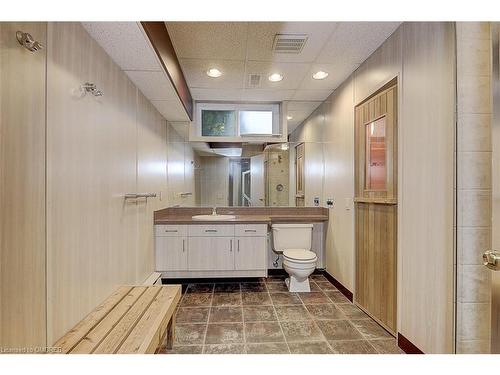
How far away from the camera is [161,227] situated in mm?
2979

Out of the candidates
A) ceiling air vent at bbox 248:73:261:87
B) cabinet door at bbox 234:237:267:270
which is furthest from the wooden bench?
ceiling air vent at bbox 248:73:261:87

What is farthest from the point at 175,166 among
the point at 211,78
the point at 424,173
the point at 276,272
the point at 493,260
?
the point at 493,260

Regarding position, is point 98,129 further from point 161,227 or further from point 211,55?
point 161,227

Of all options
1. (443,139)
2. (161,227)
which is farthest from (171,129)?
(443,139)

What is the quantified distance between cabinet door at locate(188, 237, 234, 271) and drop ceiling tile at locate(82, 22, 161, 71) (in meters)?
1.89

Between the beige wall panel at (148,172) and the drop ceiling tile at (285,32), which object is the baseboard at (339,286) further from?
the drop ceiling tile at (285,32)

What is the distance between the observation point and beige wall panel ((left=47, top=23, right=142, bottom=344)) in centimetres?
122

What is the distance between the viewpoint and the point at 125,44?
1586 millimetres

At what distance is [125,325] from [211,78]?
97.5 inches

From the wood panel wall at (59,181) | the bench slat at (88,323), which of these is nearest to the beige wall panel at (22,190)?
the wood panel wall at (59,181)

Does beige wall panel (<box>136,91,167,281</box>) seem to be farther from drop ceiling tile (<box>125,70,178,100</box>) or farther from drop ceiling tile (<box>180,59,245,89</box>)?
drop ceiling tile (<box>180,59,245,89</box>)

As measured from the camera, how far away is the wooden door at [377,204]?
2.02 m

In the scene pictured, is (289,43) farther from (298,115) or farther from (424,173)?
(298,115)

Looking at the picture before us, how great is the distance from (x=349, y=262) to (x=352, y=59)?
6.76 ft
